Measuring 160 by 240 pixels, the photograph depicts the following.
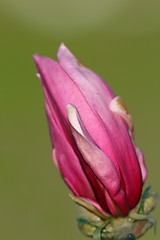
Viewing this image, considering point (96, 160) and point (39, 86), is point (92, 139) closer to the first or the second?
point (96, 160)

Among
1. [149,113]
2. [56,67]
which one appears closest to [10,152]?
[149,113]

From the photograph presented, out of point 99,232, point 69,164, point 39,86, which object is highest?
point 39,86

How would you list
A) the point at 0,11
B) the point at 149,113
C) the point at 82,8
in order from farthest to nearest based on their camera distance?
1. the point at 82,8
2. the point at 0,11
3. the point at 149,113

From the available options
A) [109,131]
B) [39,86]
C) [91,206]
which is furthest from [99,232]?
[39,86]

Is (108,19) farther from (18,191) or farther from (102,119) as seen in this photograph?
(102,119)

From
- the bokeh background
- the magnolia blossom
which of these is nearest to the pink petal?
the magnolia blossom

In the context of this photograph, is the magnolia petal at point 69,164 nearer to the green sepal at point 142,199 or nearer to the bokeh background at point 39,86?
the green sepal at point 142,199
